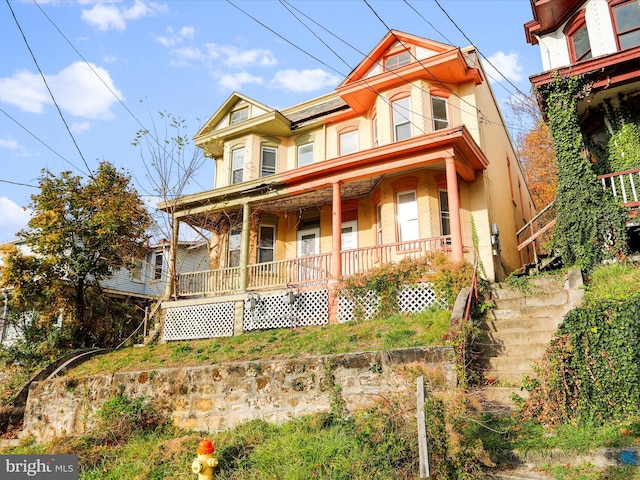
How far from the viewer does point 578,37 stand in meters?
12.8

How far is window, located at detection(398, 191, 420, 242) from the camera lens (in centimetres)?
1359

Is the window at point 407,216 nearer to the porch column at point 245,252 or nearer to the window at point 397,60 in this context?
the window at point 397,60

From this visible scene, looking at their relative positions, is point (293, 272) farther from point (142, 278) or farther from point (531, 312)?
point (142, 278)

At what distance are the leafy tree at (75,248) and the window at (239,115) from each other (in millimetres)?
4916

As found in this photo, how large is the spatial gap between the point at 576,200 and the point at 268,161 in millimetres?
10709

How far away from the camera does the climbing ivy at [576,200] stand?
9766mm

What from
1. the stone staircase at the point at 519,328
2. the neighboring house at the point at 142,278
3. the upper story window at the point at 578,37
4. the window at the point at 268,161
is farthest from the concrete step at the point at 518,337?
the neighboring house at the point at 142,278

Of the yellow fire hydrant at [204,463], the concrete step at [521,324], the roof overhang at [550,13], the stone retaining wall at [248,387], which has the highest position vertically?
the roof overhang at [550,13]

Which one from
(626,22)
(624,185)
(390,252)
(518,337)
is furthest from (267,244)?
(626,22)

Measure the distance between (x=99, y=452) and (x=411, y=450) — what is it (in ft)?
18.6

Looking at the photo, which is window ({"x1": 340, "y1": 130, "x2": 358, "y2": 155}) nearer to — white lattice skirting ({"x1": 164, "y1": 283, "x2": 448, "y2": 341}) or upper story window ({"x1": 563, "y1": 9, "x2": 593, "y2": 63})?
white lattice skirting ({"x1": 164, "y1": 283, "x2": 448, "y2": 341})

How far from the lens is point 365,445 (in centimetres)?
550

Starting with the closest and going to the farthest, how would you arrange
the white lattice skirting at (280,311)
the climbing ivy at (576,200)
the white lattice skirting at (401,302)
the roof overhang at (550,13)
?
1. the climbing ivy at (576,200)
2. the white lattice skirting at (401,302)
3. the white lattice skirting at (280,311)
4. the roof overhang at (550,13)

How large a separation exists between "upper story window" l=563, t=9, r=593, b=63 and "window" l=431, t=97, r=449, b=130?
140 inches
